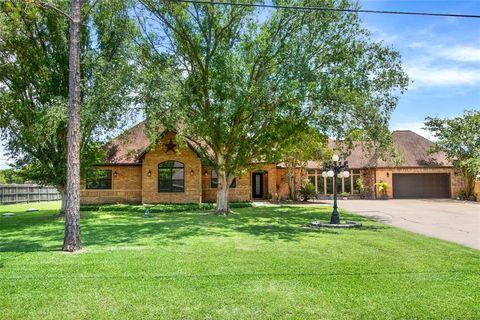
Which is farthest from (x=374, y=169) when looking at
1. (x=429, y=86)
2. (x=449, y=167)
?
(x=429, y=86)

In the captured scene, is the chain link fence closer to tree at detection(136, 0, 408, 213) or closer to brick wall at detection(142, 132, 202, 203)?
brick wall at detection(142, 132, 202, 203)

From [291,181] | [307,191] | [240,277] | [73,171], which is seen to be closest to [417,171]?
[307,191]

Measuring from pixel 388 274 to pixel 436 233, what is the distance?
6.58 m

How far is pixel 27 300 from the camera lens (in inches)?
233

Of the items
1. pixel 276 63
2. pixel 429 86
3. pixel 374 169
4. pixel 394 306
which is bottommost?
pixel 394 306

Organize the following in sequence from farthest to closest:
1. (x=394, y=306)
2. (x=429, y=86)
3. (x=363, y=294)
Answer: (x=429, y=86) < (x=363, y=294) < (x=394, y=306)

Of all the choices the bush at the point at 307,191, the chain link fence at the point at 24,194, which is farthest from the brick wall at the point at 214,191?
the chain link fence at the point at 24,194

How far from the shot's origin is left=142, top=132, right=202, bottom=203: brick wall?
1046 inches

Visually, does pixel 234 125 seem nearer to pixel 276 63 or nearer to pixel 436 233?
pixel 276 63

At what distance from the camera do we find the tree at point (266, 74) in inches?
666

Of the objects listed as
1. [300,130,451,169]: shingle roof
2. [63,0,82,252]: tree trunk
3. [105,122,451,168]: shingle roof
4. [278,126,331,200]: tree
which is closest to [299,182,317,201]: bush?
[278,126,331,200]: tree

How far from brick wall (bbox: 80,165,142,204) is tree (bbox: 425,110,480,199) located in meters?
23.6

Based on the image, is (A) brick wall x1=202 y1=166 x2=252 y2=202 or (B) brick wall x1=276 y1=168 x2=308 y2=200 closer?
(A) brick wall x1=202 y1=166 x2=252 y2=202

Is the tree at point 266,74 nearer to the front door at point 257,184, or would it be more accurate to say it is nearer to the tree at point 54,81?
the tree at point 54,81
